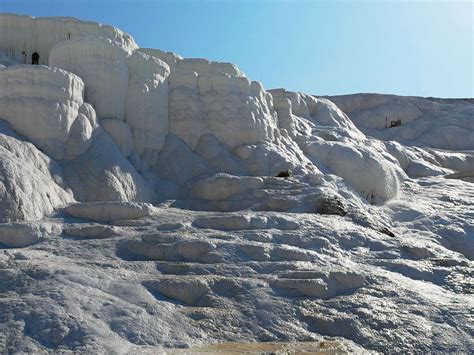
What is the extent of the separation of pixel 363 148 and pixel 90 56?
11.8 meters

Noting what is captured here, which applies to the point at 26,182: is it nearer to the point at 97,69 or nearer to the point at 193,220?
the point at 193,220

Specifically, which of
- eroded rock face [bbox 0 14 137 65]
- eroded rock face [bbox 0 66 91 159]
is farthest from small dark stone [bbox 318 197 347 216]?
eroded rock face [bbox 0 14 137 65]

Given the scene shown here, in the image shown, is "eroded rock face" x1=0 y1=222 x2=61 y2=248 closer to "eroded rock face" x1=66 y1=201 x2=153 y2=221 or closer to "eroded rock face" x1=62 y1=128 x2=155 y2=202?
"eroded rock face" x1=66 y1=201 x2=153 y2=221

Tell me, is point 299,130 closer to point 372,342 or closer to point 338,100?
point 372,342

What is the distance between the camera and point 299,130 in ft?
78.3

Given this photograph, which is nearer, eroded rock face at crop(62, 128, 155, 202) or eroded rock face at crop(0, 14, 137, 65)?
eroded rock face at crop(62, 128, 155, 202)

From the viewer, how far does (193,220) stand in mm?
12805

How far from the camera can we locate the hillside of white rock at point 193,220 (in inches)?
336

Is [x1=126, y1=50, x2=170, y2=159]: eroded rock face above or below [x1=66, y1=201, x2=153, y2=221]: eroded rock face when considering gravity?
above

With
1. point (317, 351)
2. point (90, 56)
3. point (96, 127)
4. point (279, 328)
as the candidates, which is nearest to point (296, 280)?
point (279, 328)

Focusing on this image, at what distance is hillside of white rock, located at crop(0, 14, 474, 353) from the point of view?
853 centimetres

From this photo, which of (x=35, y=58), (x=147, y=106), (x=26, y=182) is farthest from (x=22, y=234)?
(x=35, y=58)

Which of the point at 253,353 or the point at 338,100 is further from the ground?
the point at 338,100

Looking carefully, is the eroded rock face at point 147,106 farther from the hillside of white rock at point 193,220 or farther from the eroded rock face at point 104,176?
the eroded rock face at point 104,176
